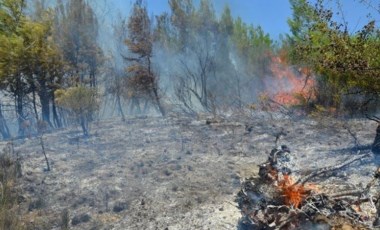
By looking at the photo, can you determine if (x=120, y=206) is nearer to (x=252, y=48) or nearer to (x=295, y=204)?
(x=295, y=204)

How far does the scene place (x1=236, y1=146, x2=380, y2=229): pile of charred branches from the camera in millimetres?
4582

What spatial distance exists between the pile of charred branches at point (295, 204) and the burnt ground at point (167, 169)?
0.52 m

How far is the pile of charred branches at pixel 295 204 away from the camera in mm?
4582

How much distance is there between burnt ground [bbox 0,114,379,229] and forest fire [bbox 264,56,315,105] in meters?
7.49

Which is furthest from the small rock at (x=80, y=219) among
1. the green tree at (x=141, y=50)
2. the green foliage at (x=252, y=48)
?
the green foliage at (x=252, y=48)

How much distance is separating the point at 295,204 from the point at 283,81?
826 inches

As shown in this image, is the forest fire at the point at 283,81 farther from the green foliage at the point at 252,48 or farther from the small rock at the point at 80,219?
the small rock at the point at 80,219

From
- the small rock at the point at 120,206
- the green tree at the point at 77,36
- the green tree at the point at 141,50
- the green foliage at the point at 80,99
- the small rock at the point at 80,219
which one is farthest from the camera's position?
the green tree at the point at 77,36

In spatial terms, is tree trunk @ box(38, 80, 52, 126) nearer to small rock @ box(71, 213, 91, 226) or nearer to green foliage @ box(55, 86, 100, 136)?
green foliage @ box(55, 86, 100, 136)

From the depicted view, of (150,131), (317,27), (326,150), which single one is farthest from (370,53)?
(150,131)

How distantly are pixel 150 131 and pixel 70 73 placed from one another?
1021 centimetres

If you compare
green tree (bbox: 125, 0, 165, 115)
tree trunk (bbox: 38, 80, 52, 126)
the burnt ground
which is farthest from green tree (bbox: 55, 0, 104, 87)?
the burnt ground

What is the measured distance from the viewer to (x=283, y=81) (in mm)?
25188

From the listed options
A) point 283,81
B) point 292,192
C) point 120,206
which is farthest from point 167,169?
point 283,81
